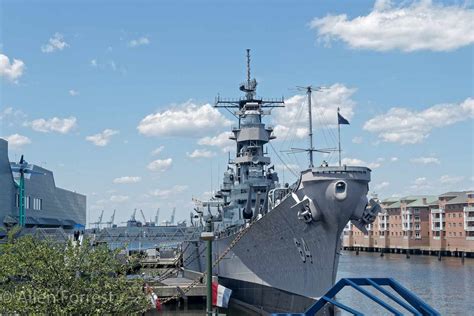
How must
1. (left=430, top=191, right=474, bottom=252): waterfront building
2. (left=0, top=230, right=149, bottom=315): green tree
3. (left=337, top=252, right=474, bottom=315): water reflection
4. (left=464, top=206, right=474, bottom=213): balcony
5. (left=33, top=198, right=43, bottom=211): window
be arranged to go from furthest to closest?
(left=430, top=191, right=474, bottom=252): waterfront building < (left=464, top=206, right=474, bottom=213): balcony < (left=33, top=198, right=43, bottom=211): window < (left=337, top=252, right=474, bottom=315): water reflection < (left=0, top=230, right=149, bottom=315): green tree

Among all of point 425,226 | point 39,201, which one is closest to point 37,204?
point 39,201

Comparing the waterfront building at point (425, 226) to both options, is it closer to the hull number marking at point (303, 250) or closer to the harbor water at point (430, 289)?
the harbor water at point (430, 289)

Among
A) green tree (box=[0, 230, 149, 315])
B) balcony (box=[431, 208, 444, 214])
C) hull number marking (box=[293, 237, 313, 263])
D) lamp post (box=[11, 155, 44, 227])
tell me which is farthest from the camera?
balcony (box=[431, 208, 444, 214])

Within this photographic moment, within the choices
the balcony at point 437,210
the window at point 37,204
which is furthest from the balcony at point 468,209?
the window at point 37,204

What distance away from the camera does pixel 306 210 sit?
30.8 meters

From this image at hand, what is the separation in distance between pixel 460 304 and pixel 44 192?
171 ft

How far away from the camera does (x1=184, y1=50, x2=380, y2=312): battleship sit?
29906 millimetres

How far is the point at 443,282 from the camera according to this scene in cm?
5988

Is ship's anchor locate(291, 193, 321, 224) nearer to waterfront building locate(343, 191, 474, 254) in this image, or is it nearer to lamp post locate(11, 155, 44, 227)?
lamp post locate(11, 155, 44, 227)

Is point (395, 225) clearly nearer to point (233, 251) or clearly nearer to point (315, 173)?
point (233, 251)

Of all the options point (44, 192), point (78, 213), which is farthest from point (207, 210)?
point (78, 213)

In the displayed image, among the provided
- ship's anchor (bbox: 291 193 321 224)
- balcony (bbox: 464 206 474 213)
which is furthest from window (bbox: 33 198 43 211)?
balcony (bbox: 464 206 474 213)

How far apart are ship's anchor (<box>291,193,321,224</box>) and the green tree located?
1427cm

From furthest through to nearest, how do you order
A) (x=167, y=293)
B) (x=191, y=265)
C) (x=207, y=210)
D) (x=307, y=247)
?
(x=191, y=265) → (x=207, y=210) → (x=167, y=293) → (x=307, y=247)
